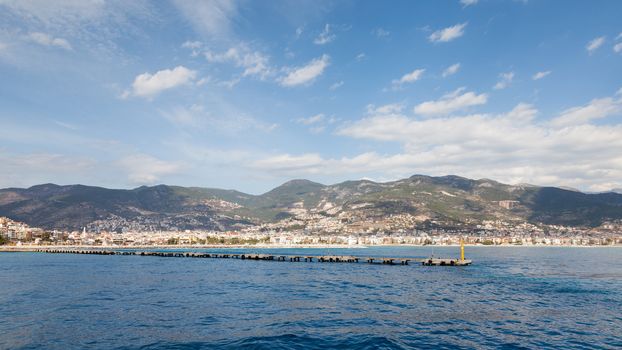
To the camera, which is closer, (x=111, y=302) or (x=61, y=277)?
(x=111, y=302)

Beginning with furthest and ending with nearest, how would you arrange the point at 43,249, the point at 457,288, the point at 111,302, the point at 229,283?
the point at 43,249 → the point at 229,283 → the point at 457,288 → the point at 111,302

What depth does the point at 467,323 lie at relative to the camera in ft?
116

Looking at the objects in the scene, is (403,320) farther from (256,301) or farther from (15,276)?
(15,276)

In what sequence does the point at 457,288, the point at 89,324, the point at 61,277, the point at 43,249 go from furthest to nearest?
1. the point at 43,249
2. the point at 61,277
3. the point at 457,288
4. the point at 89,324

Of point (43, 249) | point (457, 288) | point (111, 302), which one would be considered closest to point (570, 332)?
point (457, 288)

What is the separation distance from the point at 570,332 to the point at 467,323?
785 centimetres

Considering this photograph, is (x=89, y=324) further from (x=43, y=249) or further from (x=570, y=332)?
(x=43, y=249)

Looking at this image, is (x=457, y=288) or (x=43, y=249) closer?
(x=457, y=288)

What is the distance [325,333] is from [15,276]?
68.8m

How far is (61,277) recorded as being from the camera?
72.0 meters

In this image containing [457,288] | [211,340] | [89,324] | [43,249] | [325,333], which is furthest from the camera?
[43,249]

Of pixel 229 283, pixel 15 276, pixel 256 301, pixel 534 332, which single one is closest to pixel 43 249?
pixel 15 276

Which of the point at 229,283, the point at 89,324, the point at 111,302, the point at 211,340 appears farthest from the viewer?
the point at 229,283

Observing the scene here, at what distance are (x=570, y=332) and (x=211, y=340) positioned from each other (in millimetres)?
Result: 28800
